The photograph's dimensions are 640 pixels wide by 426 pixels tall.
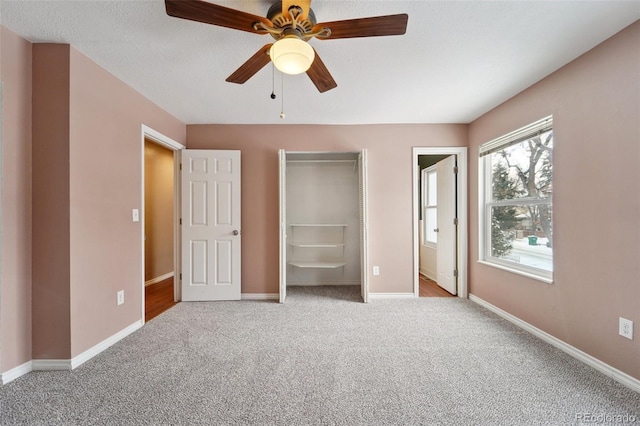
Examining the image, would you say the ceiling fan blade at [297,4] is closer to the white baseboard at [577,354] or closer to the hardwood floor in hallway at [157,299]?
the white baseboard at [577,354]

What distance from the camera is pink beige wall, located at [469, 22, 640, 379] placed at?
172cm

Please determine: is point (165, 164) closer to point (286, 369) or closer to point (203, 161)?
point (203, 161)

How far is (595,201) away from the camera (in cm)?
193

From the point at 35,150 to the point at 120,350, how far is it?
1675 mm

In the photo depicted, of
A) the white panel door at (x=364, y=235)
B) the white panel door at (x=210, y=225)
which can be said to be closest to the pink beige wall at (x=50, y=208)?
the white panel door at (x=210, y=225)

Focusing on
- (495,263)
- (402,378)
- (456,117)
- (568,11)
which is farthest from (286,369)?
(456,117)

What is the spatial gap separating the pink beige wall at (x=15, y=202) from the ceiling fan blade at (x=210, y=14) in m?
1.46

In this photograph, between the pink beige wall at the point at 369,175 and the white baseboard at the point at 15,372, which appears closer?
the white baseboard at the point at 15,372

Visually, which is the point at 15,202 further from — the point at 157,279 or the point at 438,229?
the point at 438,229

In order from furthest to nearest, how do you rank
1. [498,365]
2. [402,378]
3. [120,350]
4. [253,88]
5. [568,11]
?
[253,88] < [120,350] < [498,365] < [402,378] < [568,11]

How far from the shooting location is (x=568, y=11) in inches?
63.2

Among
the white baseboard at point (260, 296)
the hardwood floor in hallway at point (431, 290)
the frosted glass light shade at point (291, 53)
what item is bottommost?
the hardwood floor in hallway at point (431, 290)

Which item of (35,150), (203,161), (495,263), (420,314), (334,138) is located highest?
(334,138)

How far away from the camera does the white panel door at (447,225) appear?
367 centimetres
